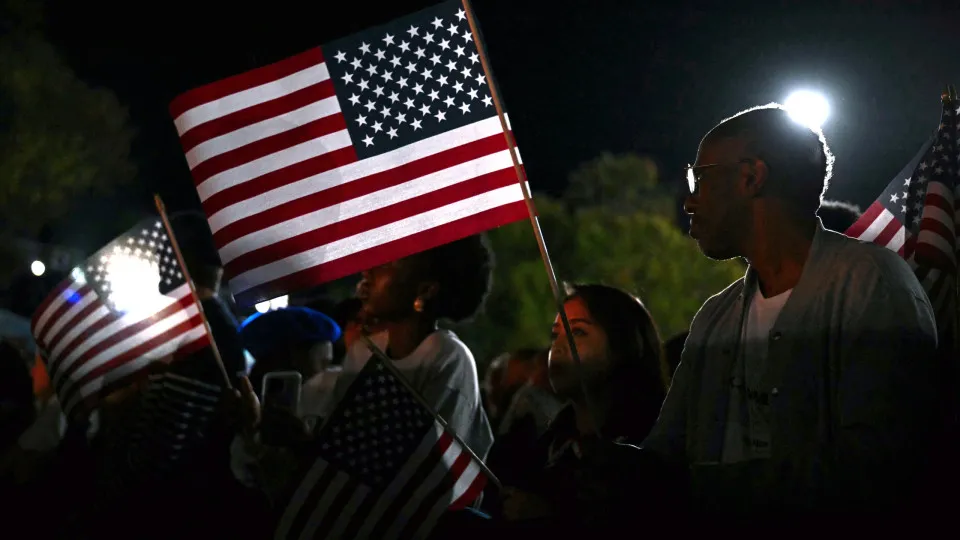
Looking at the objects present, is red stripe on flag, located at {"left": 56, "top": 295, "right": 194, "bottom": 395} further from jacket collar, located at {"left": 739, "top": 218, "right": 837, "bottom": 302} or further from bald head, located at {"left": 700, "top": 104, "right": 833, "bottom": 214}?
jacket collar, located at {"left": 739, "top": 218, "right": 837, "bottom": 302}

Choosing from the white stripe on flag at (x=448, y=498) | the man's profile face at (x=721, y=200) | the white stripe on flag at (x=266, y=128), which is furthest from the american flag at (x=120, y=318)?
the man's profile face at (x=721, y=200)

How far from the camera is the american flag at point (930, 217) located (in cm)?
472

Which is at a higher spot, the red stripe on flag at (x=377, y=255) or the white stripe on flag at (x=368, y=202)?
the white stripe on flag at (x=368, y=202)

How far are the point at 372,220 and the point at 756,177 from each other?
167 centimetres

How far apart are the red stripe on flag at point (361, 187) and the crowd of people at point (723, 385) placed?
56 centimetres

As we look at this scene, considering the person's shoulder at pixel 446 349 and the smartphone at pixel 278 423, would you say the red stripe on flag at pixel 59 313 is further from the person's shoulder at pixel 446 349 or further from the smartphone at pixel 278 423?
the person's shoulder at pixel 446 349

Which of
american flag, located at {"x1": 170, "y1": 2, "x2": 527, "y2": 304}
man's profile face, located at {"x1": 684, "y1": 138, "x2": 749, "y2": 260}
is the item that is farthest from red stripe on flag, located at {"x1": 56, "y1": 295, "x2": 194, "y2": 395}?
man's profile face, located at {"x1": 684, "y1": 138, "x2": 749, "y2": 260}

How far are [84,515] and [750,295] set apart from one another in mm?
4508

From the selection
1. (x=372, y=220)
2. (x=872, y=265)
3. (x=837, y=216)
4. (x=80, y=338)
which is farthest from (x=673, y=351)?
(x=80, y=338)

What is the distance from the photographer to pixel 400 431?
4.31 metres

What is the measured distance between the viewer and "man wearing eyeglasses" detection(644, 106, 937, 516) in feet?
9.74

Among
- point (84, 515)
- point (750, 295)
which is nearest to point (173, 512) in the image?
point (84, 515)

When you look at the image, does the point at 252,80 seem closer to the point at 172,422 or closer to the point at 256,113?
the point at 256,113

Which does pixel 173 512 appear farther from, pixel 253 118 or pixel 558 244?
pixel 558 244
